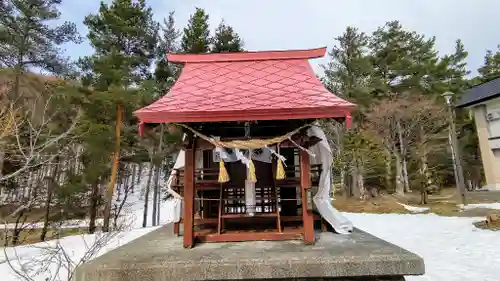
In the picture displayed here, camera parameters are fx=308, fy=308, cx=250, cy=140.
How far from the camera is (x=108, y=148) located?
471 inches

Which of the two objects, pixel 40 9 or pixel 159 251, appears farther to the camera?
pixel 40 9

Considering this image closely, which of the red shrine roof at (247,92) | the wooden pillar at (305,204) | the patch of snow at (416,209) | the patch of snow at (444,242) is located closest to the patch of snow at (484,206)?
the patch of snow at (416,209)

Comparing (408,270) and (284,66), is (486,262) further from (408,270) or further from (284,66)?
(284,66)

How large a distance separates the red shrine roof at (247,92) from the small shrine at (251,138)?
0.04ft

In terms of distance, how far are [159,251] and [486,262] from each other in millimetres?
6347

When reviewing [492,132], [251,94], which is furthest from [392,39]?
[251,94]

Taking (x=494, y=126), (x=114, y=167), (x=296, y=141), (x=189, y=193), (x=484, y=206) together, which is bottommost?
(x=484, y=206)

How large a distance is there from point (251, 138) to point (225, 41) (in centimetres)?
1178

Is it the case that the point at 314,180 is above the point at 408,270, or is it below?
above

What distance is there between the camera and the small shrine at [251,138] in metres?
4.11

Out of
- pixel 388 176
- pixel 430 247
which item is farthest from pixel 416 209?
pixel 388 176

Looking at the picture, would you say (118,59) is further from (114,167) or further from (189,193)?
(189,193)

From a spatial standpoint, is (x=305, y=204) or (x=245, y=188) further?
(x=245, y=188)

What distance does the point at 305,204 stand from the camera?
4.37 meters
